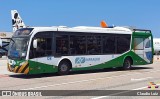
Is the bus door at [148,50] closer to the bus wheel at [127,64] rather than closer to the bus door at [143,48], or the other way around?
the bus door at [143,48]

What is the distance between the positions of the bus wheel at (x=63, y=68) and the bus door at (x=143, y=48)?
20.6 ft

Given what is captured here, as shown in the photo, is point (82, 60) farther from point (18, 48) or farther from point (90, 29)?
point (18, 48)

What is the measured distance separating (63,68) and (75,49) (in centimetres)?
128

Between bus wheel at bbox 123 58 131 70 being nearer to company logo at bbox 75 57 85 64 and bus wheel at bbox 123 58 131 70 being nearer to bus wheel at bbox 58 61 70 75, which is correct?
company logo at bbox 75 57 85 64

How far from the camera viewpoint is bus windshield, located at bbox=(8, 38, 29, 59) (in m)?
17.8

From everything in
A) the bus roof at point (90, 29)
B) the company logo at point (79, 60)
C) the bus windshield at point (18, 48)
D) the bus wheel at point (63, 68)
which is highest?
the bus roof at point (90, 29)

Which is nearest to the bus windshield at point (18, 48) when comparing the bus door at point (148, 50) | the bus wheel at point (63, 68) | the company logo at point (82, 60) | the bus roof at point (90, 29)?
the bus roof at point (90, 29)

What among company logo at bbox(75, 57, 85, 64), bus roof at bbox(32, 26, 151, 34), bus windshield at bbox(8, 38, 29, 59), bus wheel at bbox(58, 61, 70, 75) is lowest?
bus wheel at bbox(58, 61, 70, 75)

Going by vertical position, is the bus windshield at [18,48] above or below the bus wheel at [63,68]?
above

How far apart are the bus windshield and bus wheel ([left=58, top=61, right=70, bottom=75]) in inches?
94.1

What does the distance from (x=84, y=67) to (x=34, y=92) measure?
341 inches

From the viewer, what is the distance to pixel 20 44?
59.7 ft

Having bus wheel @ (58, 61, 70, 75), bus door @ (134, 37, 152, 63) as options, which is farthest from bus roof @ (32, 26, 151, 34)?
bus wheel @ (58, 61, 70, 75)

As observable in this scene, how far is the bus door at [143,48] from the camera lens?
2430 centimetres
